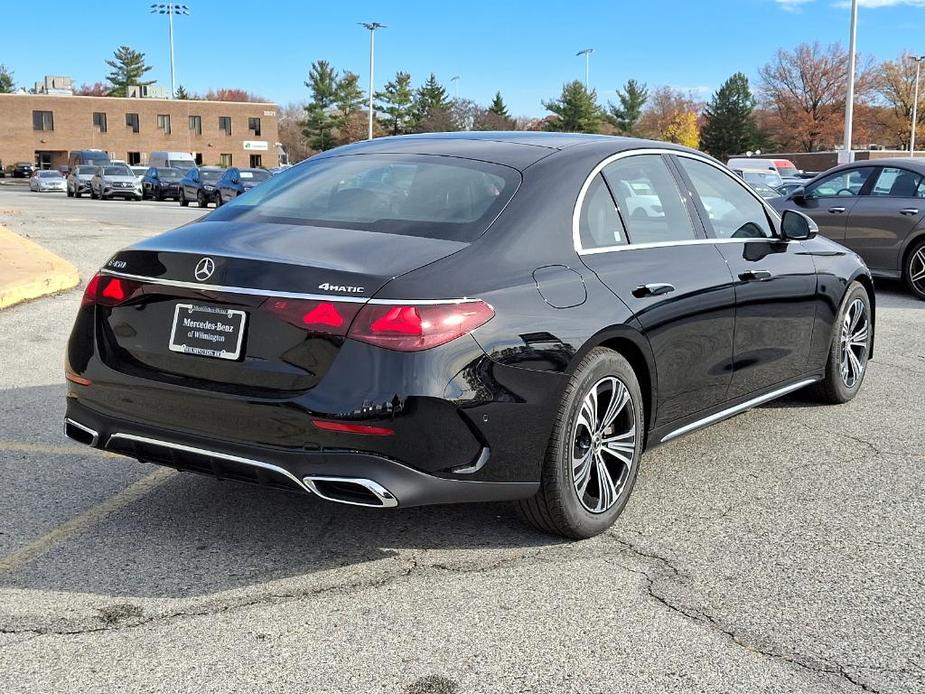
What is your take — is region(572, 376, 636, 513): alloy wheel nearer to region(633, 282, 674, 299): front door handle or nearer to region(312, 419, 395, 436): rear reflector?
region(633, 282, 674, 299): front door handle

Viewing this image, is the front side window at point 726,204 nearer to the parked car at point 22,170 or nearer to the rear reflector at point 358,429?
the rear reflector at point 358,429

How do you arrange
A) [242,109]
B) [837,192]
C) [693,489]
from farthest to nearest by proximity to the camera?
1. [242,109]
2. [837,192]
3. [693,489]

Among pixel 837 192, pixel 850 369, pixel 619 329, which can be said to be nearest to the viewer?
pixel 619 329

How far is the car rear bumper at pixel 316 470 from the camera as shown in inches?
139

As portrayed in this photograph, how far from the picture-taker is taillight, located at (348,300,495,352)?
347cm

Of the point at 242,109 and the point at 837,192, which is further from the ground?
the point at 242,109

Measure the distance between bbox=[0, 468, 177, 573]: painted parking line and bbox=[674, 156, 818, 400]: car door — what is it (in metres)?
2.86

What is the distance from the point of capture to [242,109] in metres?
96.3

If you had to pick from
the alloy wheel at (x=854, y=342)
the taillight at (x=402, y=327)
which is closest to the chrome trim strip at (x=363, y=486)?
the taillight at (x=402, y=327)

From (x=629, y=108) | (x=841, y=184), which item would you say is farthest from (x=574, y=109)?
(x=841, y=184)

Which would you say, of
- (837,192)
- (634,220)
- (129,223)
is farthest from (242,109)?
(634,220)

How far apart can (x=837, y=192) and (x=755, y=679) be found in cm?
1089

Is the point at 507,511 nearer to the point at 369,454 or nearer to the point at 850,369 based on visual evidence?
the point at 369,454

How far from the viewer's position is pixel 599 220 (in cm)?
442
